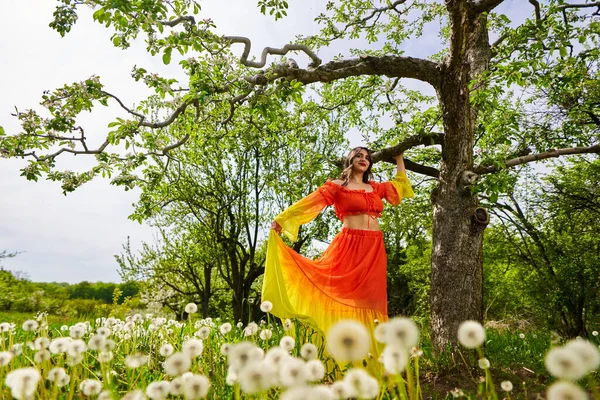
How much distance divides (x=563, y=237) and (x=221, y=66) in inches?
354

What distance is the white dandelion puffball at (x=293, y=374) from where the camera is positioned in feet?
3.54

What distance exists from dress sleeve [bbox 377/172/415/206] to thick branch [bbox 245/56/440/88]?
1.66 m

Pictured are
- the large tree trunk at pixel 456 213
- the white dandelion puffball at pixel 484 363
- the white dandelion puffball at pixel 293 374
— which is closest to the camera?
the white dandelion puffball at pixel 293 374

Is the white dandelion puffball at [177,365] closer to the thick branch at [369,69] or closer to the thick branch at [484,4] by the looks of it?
the thick branch at [369,69]

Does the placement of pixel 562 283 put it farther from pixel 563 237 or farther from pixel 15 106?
pixel 15 106

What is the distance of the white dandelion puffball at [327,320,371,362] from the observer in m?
1.22

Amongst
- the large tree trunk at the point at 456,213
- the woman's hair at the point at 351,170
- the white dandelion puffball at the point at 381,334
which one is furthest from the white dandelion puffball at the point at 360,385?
the large tree trunk at the point at 456,213

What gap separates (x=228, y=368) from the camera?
2.60 metres

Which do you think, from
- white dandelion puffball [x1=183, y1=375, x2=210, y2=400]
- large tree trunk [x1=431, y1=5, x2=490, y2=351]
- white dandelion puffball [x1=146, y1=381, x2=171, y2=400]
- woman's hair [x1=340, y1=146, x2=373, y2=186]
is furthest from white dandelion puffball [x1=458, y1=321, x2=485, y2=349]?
large tree trunk [x1=431, y1=5, x2=490, y2=351]

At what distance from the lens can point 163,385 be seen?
Result: 4.98 feet

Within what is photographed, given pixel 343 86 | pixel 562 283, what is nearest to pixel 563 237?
pixel 562 283

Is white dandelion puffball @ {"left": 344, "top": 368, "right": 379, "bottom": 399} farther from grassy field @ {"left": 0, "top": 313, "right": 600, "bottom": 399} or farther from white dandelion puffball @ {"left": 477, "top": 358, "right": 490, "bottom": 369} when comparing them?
white dandelion puffball @ {"left": 477, "top": 358, "right": 490, "bottom": 369}

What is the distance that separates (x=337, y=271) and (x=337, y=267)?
0.17 feet

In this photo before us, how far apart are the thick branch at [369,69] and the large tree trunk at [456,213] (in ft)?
0.90
